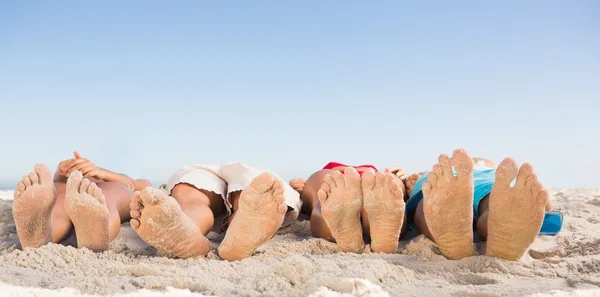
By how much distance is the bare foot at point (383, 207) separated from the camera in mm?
1775

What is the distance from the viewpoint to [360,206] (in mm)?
1838

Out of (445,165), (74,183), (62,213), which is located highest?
(445,165)

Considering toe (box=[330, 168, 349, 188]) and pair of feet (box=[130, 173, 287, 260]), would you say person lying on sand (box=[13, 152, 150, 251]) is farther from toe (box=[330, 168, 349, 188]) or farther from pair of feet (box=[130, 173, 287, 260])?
toe (box=[330, 168, 349, 188])

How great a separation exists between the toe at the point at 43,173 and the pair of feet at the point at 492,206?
1486 mm

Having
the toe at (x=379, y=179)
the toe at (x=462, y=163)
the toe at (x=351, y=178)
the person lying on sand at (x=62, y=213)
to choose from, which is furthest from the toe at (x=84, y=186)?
the toe at (x=462, y=163)

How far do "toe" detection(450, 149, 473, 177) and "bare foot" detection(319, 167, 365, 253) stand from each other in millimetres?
350

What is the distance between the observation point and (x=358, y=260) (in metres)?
1.70

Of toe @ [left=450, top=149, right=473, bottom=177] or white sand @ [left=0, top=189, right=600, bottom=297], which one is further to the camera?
toe @ [left=450, top=149, right=473, bottom=177]

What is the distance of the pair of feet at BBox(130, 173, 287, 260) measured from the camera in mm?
1703

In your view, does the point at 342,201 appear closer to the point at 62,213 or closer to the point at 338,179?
the point at 338,179

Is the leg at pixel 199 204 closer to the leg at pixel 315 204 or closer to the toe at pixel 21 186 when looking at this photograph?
the leg at pixel 315 204

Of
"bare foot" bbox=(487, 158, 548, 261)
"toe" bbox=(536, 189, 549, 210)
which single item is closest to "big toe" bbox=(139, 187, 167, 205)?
"bare foot" bbox=(487, 158, 548, 261)

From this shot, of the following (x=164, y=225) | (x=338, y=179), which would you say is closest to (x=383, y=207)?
(x=338, y=179)

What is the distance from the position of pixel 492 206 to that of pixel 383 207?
387mm
